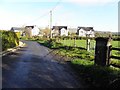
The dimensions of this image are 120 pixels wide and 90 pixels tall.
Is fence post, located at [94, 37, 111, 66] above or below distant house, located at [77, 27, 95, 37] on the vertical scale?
below

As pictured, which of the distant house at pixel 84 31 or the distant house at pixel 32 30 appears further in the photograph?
the distant house at pixel 32 30

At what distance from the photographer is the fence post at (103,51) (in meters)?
13.3

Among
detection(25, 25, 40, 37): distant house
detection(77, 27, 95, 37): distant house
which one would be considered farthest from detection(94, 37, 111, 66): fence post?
detection(25, 25, 40, 37): distant house

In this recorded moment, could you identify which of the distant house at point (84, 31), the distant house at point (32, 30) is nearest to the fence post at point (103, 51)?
the distant house at point (84, 31)

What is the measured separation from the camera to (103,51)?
1362 centimetres

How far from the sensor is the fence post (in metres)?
13.3

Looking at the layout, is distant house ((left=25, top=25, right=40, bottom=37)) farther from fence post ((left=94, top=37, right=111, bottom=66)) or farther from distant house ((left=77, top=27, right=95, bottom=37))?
fence post ((left=94, top=37, right=111, bottom=66))

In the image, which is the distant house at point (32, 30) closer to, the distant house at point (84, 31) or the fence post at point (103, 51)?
the distant house at point (84, 31)

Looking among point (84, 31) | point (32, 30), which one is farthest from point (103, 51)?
point (32, 30)

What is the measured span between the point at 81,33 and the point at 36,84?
14370cm

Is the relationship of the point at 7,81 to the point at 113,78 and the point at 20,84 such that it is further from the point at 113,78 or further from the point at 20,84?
the point at 113,78

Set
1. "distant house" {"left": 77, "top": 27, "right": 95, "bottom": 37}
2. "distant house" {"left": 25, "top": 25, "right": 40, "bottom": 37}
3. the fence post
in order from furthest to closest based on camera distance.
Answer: "distant house" {"left": 25, "top": 25, "right": 40, "bottom": 37} < "distant house" {"left": 77, "top": 27, "right": 95, "bottom": 37} < the fence post

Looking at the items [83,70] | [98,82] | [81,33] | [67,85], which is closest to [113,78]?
[98,82]

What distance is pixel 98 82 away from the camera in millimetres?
10156
